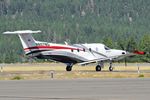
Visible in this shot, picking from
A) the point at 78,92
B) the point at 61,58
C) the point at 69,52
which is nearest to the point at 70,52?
the point at 69,52

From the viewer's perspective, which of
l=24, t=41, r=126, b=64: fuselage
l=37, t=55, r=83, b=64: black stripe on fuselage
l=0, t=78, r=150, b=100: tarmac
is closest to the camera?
l=0, t=78, r=150, b=100: tarmac

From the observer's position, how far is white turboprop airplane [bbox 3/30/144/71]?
6969cm

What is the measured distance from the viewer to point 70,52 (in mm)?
70812

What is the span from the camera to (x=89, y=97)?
102 ft

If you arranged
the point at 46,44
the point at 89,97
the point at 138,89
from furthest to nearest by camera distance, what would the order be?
the point at 46,44
the point at 138,89
the point at 89,97

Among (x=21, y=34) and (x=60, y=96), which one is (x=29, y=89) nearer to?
(x=60, y=96)

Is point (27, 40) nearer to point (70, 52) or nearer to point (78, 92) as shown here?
point (70, 52)

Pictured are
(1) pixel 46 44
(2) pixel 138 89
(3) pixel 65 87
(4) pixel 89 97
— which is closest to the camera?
(4) pixel 89 97

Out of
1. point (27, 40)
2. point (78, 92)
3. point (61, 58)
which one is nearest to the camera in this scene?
point (78, 92)

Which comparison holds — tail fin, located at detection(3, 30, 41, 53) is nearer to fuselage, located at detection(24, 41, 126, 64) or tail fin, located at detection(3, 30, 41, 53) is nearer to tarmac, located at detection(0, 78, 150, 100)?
fuselage, located at detection(24, 41, 126, 64)

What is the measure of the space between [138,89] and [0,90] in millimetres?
7636

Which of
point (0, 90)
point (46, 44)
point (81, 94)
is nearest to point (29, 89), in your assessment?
point (0, 90)

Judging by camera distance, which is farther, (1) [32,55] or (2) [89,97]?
(1) [32,55]

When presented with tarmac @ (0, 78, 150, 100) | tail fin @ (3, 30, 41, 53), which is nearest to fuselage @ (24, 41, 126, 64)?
tail fin @ (3, 30, 41, 53)
